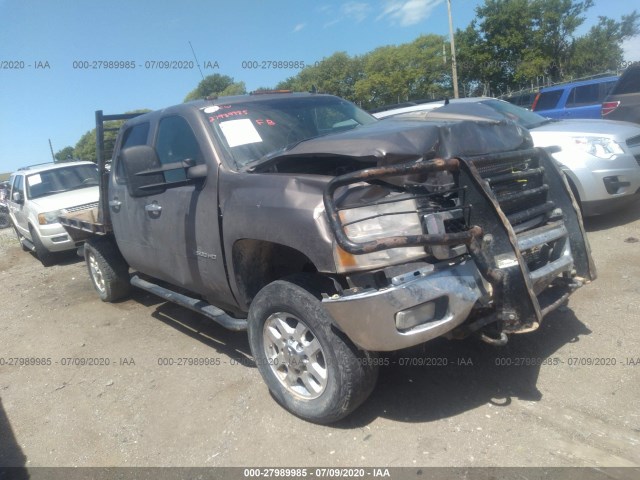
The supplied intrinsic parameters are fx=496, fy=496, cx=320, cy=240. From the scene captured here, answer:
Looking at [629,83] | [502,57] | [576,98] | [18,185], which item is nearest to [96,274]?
[18,185]

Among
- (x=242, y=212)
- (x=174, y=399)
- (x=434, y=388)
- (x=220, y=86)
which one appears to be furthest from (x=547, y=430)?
(x=220, y=86)

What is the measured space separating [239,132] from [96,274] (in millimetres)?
3506

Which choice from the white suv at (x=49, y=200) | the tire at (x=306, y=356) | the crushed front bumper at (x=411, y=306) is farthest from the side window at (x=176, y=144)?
the white suv at (x=49, y=200)

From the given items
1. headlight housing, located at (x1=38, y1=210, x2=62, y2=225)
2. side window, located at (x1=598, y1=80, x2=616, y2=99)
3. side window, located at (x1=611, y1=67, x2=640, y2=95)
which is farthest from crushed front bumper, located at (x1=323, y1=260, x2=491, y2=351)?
side window, located at (x1=598, y1=80, x2=616, y2=99)

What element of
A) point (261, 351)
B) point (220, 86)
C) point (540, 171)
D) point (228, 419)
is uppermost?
point (220, 86)

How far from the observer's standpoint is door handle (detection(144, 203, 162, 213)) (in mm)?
4027

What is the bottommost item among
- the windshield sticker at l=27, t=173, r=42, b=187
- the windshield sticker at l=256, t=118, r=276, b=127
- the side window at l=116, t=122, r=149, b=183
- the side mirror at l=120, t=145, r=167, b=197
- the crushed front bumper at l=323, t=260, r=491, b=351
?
the crushed front bumper at l=323, t=260, r=491, b=351

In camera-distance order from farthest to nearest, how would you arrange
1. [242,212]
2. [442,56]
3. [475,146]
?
[442,56] < [242,212] < [475,146]

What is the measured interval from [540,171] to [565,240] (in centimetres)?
46

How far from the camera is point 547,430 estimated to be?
267cm

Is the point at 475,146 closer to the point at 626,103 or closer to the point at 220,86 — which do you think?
the point at 626,103

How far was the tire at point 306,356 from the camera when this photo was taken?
2686 millimetres

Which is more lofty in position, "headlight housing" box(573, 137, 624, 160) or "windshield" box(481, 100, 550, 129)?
"windshield" box(481, 100, 550, 129)

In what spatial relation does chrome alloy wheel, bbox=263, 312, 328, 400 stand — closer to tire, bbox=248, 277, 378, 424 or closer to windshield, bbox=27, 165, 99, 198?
tire, bbox=248, 277, 378, 424
